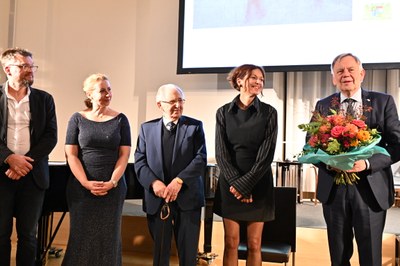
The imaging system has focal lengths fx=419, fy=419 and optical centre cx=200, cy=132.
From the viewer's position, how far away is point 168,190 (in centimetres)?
255

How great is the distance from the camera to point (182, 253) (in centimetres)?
261

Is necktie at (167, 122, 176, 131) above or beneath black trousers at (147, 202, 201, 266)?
above

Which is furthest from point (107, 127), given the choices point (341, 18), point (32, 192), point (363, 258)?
point (341, 18)

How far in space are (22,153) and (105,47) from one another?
3.49 meters

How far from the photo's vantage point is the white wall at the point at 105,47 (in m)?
5.77

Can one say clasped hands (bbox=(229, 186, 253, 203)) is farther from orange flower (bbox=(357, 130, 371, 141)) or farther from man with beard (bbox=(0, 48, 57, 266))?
man with beard (bbox=(0, 48, 57, 266))

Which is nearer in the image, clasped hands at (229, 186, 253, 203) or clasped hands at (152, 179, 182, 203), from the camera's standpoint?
clasped hands at (229, 186, 253, 203)

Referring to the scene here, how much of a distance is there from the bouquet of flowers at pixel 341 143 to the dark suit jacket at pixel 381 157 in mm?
85

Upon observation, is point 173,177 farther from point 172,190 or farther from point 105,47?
point 105,47

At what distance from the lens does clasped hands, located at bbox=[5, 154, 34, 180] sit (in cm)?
252

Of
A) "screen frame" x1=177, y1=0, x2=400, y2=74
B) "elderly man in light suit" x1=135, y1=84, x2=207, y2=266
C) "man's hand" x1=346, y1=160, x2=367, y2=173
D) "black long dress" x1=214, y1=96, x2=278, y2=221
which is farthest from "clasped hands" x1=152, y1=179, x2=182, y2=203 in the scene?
"screen frame" x1=177, y1=0, x2=400, y2=74

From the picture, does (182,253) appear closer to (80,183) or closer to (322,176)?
(80,183)

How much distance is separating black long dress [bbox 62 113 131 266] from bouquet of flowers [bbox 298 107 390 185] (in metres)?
1.25

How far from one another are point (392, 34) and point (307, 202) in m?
2.29
